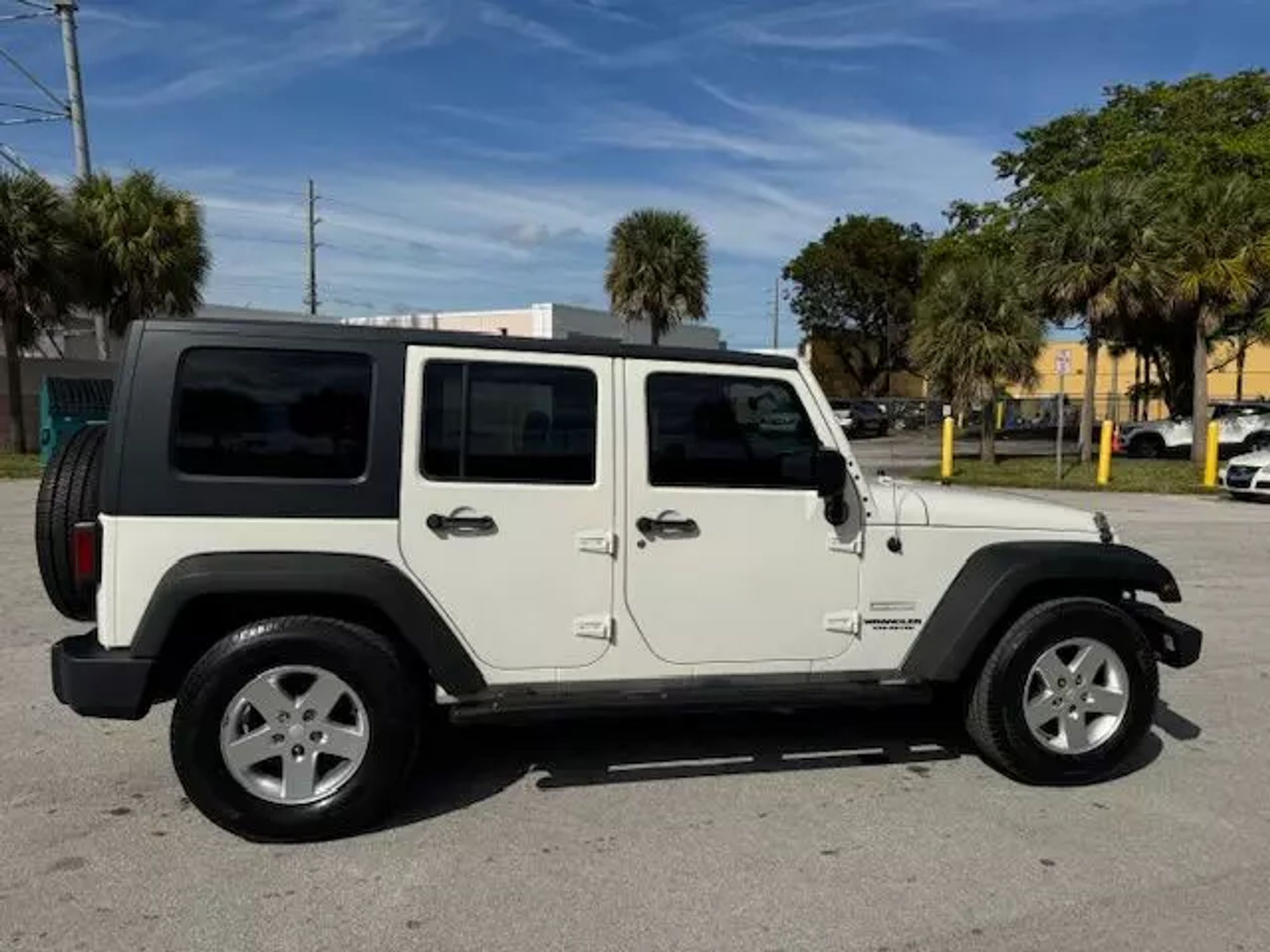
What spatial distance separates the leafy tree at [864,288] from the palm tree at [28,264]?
4102cm

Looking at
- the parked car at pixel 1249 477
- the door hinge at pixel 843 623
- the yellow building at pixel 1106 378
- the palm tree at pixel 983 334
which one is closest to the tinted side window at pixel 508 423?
the door hinge at pixel 843 623

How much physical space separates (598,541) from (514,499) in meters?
0.36

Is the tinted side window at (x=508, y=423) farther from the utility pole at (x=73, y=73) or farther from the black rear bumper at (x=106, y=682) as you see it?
the utility pole at (x=73, y=73)

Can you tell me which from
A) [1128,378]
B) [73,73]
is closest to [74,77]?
[73,73]

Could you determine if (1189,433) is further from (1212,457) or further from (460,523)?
(460,523)

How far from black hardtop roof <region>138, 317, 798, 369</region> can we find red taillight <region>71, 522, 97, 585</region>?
2.40 feet

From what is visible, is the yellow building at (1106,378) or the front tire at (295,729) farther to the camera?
the yellow building at (1106,378)

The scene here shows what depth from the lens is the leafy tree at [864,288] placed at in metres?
57.6

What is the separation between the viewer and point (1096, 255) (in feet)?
81.7

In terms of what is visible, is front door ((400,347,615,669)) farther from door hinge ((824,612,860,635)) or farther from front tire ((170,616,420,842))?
door hinge ((824,612,860,635))

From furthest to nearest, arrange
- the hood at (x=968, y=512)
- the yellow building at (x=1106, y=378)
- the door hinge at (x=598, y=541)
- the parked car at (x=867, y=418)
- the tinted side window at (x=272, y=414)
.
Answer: the yellow building at (x=1106, y=378), the parked car at (x=867, y=418), the hood at (x=968, y=512), the door hinge at (x=598, y=541), the tinted side window at (x=272, y=414)

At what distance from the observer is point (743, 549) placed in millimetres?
4461

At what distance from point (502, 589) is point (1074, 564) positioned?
2.38 m

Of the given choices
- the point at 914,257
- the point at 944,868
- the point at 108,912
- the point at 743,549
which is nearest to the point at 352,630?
the point at 108,912
